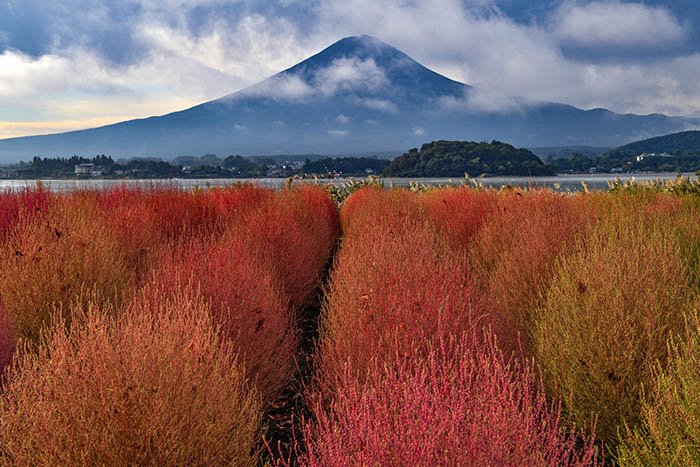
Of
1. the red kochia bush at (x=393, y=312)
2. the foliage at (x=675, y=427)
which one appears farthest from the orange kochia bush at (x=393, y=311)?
the foliage at (x=675, y=427)

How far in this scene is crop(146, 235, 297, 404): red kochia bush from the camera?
484 cm

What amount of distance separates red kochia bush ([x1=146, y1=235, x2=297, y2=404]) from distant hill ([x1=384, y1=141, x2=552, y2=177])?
47365 mm

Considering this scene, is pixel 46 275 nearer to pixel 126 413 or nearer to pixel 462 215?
pixel 126 413

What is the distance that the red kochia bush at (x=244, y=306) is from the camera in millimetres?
4836

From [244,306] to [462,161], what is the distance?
5009 centimetres

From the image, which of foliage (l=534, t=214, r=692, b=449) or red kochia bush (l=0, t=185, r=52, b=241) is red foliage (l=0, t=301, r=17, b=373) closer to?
red kochia bush (l=0, t=185, r=52, b=241)

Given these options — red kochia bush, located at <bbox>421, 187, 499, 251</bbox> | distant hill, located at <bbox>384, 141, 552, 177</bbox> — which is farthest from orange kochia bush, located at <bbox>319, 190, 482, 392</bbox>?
distant hill, located at <bbox>384, 141, 552, 177</bbox>

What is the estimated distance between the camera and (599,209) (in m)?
10.6

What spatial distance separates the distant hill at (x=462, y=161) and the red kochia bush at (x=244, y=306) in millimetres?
47365

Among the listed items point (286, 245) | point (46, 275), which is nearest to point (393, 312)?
point (46, 275)

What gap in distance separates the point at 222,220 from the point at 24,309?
509 cm

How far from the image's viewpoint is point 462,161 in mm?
53406

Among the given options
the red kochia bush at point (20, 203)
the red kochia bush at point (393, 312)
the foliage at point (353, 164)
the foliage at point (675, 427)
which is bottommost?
the foliage at point (675, 427)

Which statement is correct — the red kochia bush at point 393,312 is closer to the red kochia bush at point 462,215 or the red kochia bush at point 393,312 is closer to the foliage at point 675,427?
the foliage at point 675,427
